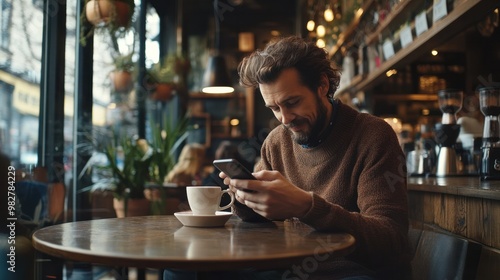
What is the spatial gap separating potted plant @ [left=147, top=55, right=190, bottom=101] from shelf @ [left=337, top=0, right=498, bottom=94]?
7.26ft

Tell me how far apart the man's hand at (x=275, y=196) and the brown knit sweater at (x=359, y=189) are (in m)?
0.03

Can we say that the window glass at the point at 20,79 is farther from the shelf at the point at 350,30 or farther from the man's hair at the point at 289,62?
the shelf at the point at 350,30

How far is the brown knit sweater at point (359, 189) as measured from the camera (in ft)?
4.84

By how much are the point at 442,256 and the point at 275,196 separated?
0.64 meters

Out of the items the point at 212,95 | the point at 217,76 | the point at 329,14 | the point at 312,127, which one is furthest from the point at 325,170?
the point at 212,95

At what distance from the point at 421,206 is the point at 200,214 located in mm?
1268

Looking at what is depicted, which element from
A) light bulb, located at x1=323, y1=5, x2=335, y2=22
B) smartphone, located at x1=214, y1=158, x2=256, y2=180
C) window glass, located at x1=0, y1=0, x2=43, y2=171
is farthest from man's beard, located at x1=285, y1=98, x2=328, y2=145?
light bulb, located at x1=323, y1=5, x2=335, y2=22

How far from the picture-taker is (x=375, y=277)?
1.58m

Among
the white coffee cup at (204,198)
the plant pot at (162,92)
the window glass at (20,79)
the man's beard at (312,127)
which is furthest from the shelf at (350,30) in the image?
the white coffee cup at (204,198)

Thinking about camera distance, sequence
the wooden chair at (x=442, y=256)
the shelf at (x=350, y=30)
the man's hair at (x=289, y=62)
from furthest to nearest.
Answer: the shelf at (x=350, y=30) → the man's hair at (x=289, y=62) → the wooden chair at (x=442, y=256)

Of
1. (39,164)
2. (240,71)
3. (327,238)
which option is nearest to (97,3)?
(39,164)

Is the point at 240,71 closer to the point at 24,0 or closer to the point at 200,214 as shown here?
the point at 200,214

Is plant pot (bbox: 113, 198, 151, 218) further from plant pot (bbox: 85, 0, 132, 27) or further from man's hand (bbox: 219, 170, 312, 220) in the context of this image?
man's hand (bbox: 219, 170, 312, 220)

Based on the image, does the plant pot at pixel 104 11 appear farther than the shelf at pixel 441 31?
Yes
